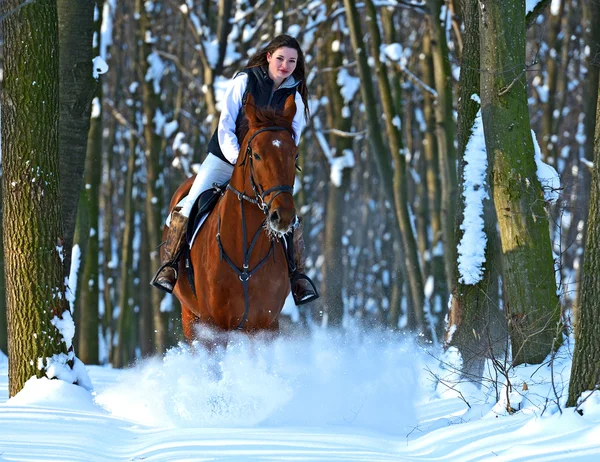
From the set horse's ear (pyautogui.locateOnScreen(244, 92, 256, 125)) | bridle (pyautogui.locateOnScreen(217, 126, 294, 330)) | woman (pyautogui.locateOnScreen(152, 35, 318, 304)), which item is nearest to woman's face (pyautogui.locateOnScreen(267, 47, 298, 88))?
woman (pyautogui.locateOnScreen(152, 35, 318, 304))

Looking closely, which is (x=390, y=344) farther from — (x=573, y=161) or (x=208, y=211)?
(x=573, y=161)

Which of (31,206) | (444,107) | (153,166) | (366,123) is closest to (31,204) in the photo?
(31,206)

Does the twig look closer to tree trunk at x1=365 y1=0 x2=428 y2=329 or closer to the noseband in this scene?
the noseband

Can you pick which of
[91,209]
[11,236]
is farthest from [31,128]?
[91,209]

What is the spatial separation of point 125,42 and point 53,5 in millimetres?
15059

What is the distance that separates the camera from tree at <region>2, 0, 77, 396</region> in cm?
783

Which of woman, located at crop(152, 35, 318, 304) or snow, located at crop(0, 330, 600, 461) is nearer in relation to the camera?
snow, located at crop(0, 330, 600, 461)

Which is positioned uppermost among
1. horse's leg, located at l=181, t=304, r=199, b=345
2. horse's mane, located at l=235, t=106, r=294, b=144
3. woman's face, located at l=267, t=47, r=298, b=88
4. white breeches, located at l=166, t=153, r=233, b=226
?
woman's face, located at l=267, t=47, r=298, b=88

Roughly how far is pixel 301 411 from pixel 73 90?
468cm

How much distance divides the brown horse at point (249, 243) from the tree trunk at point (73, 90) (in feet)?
7.37

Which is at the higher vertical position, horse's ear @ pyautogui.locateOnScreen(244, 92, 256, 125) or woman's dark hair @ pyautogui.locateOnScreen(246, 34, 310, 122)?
woman's dark hair @ pyautogui.locateOnScreen(246, 34, 310, 122)

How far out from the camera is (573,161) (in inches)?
990

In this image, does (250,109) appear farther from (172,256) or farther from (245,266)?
(172,256)

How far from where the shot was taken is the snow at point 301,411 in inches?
220
